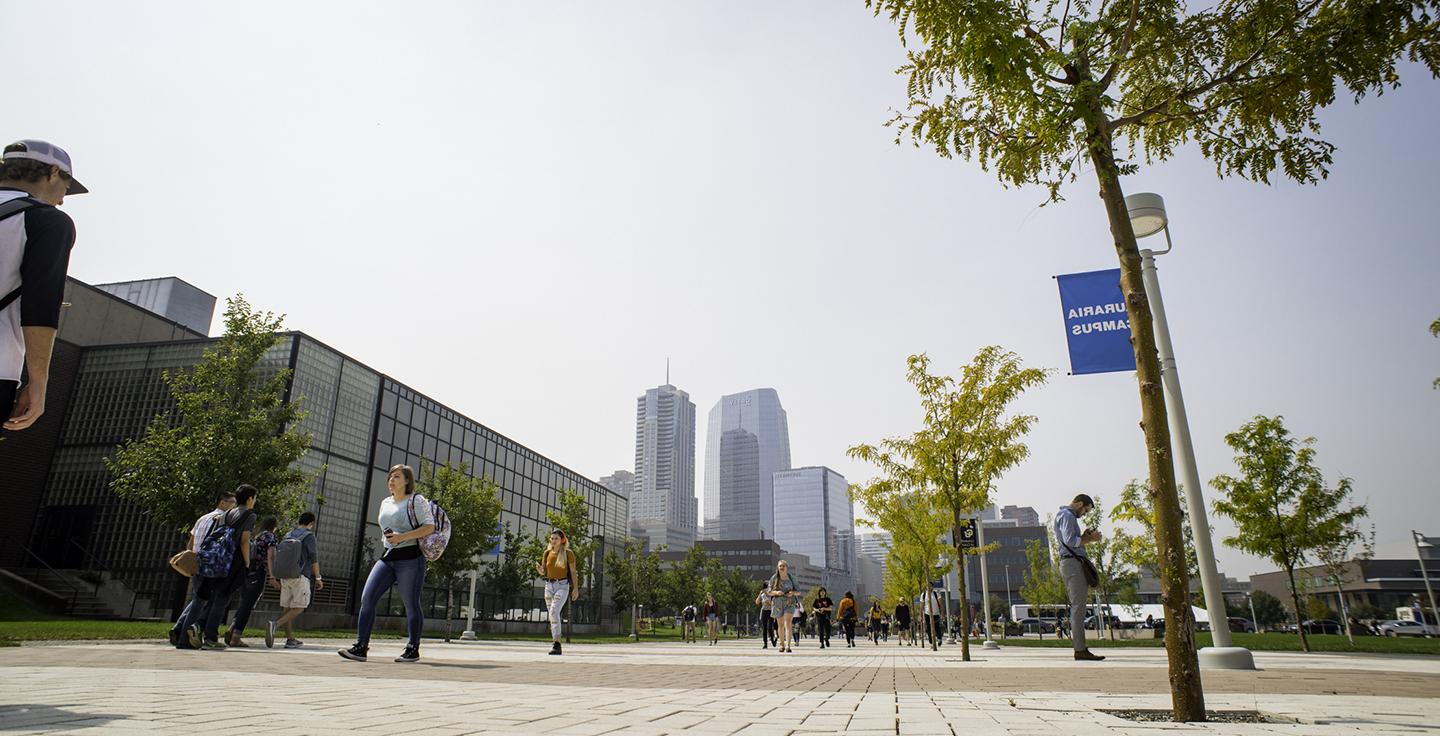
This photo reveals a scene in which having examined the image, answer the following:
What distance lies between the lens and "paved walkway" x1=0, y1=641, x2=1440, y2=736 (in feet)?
9.66

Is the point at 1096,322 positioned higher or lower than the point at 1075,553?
higher

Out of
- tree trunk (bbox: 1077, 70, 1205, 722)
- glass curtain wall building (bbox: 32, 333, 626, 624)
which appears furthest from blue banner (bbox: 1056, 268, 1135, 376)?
glass curtain wall building (bbox: 32, 333, 626, 624)

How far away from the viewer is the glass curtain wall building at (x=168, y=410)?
2477 centimetres

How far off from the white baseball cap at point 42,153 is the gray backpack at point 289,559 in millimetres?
8489

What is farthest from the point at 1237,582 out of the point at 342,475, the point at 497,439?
the point at 342,475

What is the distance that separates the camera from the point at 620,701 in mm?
4152

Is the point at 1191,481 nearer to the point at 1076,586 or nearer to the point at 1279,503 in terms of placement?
the point at 1076,586

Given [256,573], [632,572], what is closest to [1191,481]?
[256,573]

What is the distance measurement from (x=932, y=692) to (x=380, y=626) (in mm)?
30357

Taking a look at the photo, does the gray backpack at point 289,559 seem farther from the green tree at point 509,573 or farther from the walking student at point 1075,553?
the green tree at point 509,573

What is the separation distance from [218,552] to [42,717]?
281 inches

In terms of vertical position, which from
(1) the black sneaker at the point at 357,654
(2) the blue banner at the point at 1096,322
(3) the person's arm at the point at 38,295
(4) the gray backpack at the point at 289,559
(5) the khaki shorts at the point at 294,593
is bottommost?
(1) the black sneaker at the point at 357,654

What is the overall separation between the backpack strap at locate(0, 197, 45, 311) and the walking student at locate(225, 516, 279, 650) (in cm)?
842

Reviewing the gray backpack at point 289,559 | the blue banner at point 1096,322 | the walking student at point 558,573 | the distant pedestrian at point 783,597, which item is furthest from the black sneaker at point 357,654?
the distant pedestrian at point 783,597
